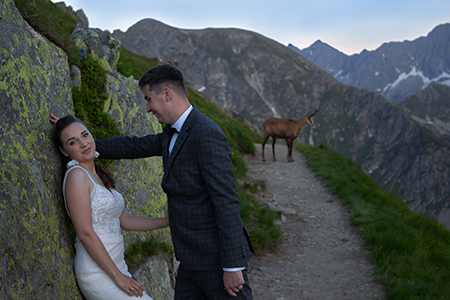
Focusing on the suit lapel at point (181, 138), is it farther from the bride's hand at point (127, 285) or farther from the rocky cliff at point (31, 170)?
the rocky cliff at point (31, 170)

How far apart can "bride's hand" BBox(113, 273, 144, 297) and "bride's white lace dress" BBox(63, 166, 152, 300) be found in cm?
4

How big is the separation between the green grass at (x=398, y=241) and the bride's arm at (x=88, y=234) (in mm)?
5160

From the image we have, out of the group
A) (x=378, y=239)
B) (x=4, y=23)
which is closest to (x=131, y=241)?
(x=4, y=23)

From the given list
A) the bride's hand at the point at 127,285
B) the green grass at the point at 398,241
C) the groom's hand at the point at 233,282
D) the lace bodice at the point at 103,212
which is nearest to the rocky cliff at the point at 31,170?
the lace bodice at the point at 103,212

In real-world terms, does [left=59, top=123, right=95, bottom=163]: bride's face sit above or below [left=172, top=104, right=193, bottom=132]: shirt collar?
below

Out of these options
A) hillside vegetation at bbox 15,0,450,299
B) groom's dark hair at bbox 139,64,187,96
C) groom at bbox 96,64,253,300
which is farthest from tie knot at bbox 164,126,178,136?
hillside vegetation at bbox 15,0,450,299

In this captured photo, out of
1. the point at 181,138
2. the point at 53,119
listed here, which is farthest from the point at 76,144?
the point at 181,138

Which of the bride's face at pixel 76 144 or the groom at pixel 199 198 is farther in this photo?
the bride's face at pixel 76 144

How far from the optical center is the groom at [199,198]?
A: 8.53ft

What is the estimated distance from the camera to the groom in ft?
8.53

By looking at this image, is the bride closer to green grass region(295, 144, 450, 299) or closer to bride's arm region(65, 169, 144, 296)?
bride's arm region(65, 169, 144, 296)

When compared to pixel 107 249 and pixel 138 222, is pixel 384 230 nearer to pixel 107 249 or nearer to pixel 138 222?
pixel 138 222

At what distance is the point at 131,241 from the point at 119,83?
8.83 feet

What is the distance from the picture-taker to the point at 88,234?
2.64m
